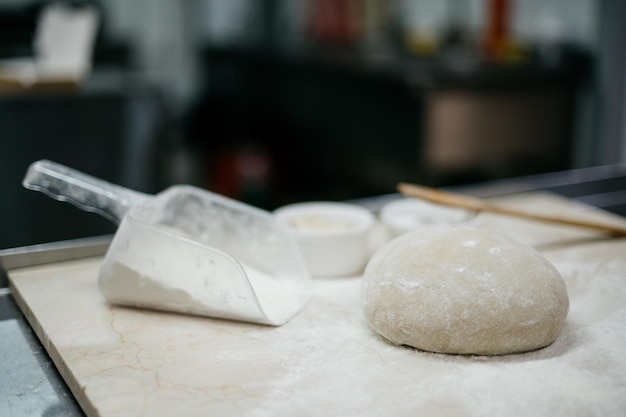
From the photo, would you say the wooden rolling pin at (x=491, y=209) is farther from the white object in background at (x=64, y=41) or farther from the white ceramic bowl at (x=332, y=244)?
the white object in background at (x=64, y=41)

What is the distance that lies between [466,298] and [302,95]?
378cm

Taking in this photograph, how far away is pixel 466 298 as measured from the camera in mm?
971

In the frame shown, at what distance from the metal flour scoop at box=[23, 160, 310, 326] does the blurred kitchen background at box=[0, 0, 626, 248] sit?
51 cm

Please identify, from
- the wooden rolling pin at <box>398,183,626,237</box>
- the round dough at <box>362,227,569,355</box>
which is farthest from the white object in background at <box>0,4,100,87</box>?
the round dough at <box>362,227,569,355</box>

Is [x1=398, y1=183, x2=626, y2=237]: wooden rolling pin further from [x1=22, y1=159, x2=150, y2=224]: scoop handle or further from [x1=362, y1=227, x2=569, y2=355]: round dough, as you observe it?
[x1=22, y1=159, x2=150, y2=224]: scoop handle

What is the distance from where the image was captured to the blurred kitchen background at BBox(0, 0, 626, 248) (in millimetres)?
2621

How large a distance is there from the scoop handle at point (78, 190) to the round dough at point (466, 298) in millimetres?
446

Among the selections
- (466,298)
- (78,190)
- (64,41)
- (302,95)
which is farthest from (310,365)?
(302,95)

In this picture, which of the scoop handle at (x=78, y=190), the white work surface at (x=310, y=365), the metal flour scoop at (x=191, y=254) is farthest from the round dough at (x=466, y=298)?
the scoop handle at (x=78, y=190)

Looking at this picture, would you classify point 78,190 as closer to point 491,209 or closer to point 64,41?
point 491,209

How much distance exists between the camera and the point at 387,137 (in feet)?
12.0

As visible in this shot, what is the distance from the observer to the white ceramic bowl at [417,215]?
1.38 m

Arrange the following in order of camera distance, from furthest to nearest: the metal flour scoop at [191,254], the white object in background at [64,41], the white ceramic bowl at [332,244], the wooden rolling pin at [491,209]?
the white object in background at [64,41], the wooden rolling pin at [491,209], the white ceramic bowl at [332,244], the metal flour scoop at [191,254]

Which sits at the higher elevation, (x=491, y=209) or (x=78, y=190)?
(x=78, y=190)
